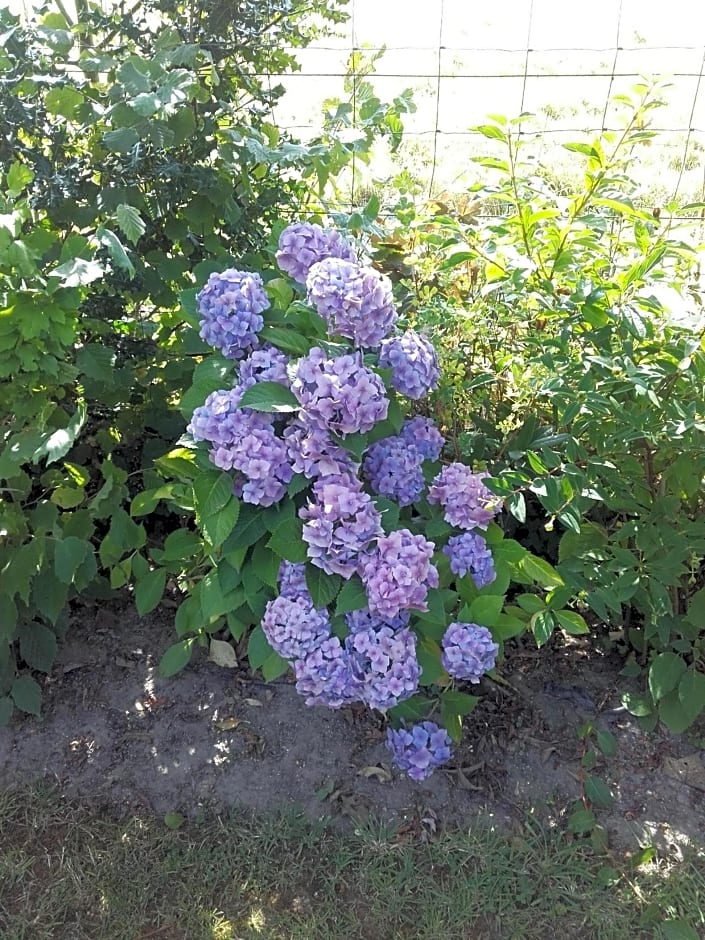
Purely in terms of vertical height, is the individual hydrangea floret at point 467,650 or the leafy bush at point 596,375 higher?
the leafy bush at point 596,375

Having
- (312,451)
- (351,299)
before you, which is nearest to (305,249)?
(351,299)

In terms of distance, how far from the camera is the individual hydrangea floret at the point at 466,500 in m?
1.83

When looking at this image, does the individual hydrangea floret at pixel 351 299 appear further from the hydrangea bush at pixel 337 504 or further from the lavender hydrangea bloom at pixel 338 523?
the lavender hydrangea bloom at pixel 338 523

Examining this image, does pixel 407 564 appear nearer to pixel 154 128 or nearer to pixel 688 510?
pixel 688 510

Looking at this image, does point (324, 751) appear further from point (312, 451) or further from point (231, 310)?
point (231, 310)

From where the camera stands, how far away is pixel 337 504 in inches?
64.1

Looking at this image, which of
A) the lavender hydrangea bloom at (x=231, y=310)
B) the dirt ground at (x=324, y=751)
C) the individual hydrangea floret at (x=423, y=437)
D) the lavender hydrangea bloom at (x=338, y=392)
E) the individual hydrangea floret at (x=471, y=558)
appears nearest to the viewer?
the lavender hydrangea bloom at (x=338, y=392)

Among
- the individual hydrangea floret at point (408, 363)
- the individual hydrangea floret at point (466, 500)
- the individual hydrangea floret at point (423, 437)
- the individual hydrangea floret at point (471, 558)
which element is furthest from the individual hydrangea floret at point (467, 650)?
the individual hydrangea floret at point (408, 363)

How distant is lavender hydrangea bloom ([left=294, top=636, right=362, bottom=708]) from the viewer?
1.71m

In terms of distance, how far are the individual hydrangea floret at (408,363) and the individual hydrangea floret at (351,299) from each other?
76mm

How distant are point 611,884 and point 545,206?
1603 mm

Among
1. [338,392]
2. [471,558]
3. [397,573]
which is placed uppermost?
[338,392]

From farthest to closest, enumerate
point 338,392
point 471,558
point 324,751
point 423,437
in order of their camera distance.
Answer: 1. point 324,751
2. point 423,437
3. point 471,558
4. point 338,392

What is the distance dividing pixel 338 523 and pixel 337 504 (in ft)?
0.14
